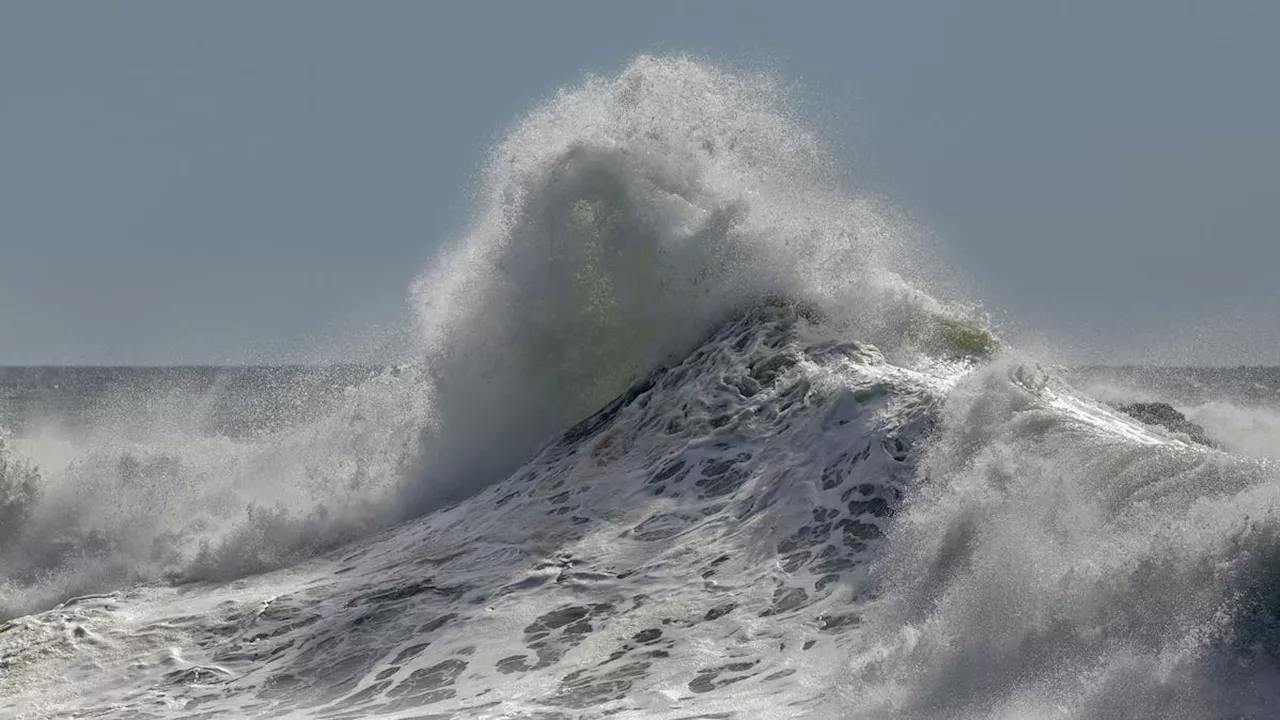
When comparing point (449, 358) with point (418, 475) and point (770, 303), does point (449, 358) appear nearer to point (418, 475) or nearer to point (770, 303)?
point (418, 475)

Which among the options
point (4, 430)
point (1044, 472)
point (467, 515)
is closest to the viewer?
point (1044, 472)

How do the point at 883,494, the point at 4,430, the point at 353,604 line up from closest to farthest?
the point at 883,494
the point at 353,604
the point at 4,430

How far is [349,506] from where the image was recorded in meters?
13.9

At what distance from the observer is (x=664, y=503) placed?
1080 centimetres

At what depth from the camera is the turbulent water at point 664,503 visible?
7.04 m

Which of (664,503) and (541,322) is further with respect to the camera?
(541,322)

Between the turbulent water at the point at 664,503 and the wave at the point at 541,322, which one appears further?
the wave at the point at 541,322

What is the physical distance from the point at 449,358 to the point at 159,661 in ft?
18.4

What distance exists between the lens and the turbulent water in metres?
7.04

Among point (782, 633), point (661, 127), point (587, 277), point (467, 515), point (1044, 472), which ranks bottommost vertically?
point (782, 633)

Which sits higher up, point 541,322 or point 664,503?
point 541,322

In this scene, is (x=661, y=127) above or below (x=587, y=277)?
above

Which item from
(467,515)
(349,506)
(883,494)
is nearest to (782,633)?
(883,494)

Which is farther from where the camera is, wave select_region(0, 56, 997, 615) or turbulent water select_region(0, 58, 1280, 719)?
wave select_region(0, 56, 997, 615)
